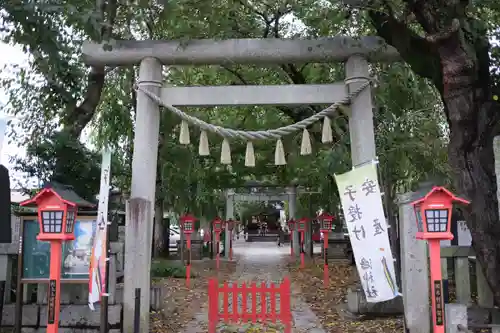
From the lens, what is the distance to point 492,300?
7.17m

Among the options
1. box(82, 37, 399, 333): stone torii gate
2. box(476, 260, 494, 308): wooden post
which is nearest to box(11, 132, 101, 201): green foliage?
box(82, 37, 399, 333): stone torii gate

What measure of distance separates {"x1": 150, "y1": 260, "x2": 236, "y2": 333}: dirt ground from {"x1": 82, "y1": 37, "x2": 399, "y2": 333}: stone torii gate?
248cm

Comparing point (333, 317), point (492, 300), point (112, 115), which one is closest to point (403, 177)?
point (333, 317)

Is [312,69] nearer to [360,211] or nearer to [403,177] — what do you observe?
[403,177]

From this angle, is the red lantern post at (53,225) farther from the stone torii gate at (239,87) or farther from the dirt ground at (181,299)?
the dirt ground at (181,299)

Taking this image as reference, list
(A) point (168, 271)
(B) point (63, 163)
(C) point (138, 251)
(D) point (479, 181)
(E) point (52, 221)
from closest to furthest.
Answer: (E) point (52, 221)
(D) point (479, 181)
(C) point (138, 251)
(B) point (63, 163)
(A) point (168, 271)

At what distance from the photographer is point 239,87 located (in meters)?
8.51

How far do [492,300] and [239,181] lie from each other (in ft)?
49.3

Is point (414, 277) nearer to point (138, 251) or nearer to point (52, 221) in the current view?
point (138, 251)

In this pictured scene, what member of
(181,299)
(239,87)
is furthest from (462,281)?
(181,299)

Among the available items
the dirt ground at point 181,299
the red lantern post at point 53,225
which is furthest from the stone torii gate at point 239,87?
the dirt ground at point 181,299

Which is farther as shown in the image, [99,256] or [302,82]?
[302,82]

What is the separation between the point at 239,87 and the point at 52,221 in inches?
160

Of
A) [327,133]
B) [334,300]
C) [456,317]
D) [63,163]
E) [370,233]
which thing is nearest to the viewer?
[456,317]
